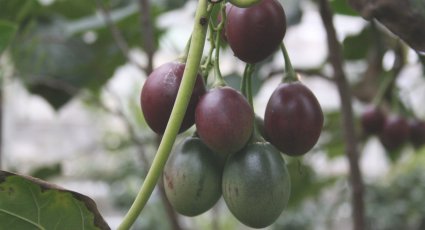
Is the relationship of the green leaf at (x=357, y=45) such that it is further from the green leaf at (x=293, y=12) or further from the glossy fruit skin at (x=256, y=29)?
the glossy fruit skin at (x=256, y=29)

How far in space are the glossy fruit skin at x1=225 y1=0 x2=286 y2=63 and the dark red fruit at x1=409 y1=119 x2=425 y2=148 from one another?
74 cm

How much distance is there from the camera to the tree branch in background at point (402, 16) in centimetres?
35

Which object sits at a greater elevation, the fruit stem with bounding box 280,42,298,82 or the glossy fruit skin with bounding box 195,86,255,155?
the glossy fruit skin with bounding box 195,86,255,155

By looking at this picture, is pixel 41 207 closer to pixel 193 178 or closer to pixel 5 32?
pixel 193 178

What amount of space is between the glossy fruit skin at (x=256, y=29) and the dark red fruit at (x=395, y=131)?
653 millimetres

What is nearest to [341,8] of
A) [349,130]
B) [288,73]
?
[349,130]

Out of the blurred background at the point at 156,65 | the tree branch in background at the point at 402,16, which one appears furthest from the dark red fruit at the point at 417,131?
the tree branch in background at the point at 402,16

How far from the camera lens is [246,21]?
43cm

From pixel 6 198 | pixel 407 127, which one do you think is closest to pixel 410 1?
pixel 6 198

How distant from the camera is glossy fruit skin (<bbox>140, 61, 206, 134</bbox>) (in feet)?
1.38

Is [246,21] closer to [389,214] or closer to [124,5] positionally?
[124,5]

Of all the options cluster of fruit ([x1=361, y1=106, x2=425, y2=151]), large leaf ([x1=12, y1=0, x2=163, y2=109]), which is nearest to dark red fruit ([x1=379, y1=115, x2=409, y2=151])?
cluster of fruit ([x1=361, y1=106, x2=425, y2=151])

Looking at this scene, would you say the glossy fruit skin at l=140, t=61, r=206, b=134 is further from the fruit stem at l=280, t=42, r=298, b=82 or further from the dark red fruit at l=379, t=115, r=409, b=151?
the dark red fruit at l=379, t=115, r=409, b=151

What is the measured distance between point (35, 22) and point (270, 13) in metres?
0.96
